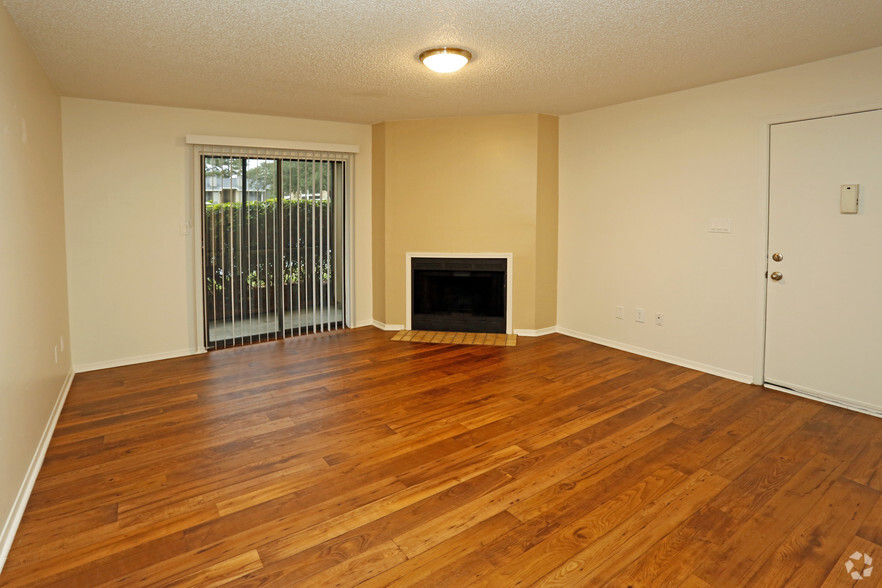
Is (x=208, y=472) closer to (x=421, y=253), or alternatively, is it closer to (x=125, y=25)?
(x=125, y=25)

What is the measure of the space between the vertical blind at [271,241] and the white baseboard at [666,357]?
2.66 m

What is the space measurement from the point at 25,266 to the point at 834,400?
16.4 ft

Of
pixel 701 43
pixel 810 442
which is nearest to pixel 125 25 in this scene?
pixel 701 43

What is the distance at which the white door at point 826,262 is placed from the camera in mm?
3402

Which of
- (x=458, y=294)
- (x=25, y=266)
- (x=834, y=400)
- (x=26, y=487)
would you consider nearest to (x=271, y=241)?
(x=458, y=294)

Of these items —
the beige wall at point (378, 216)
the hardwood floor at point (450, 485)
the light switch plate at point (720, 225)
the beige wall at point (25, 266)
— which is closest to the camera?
the hardwood floor at point (450, 485)

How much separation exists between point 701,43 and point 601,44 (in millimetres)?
599

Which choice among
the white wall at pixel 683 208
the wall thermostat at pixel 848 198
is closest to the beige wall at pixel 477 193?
the white wall at pixel 683 208

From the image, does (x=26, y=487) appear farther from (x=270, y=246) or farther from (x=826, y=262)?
(x=826, y=262)

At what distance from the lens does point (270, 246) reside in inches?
211

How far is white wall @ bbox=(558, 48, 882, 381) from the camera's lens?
3.83 m

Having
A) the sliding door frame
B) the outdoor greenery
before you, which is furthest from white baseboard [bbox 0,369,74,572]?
the outdoor greenery

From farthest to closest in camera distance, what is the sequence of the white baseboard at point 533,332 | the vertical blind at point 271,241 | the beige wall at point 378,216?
the beige wall at point 378,216 < the white baseboard at point 533,332 < the vertical blind at point 271,241

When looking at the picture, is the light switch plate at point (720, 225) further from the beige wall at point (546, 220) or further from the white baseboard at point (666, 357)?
the beige wall at point (546, 220)
